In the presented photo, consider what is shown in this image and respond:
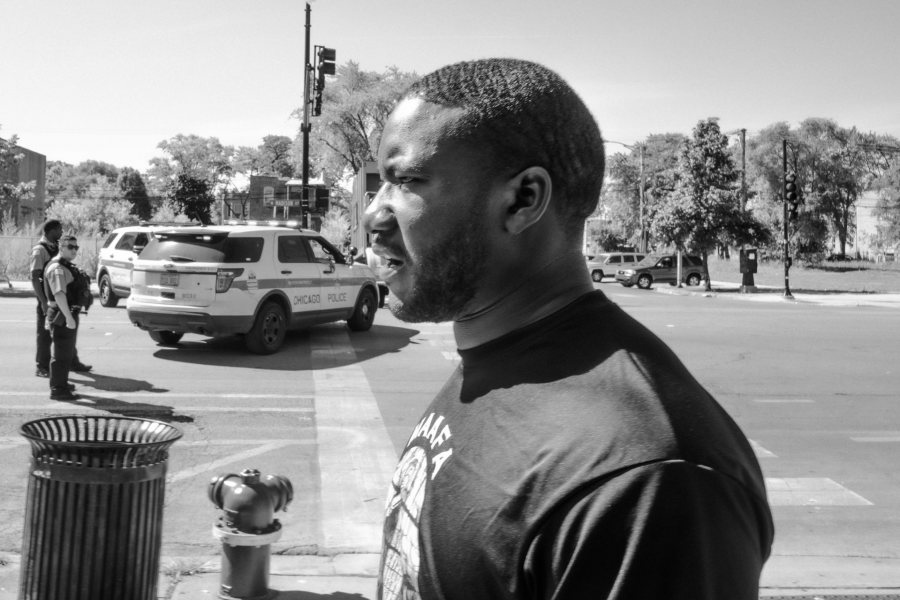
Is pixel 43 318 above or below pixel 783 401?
above

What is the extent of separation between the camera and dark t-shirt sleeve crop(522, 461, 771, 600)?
3.13 feet

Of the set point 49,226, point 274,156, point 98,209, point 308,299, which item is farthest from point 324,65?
point 274,156

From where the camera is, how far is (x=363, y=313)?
1559 centimetres

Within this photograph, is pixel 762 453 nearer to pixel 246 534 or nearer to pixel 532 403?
pixel 246 534

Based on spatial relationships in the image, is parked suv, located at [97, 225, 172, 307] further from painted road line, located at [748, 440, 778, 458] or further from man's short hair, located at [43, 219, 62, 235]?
painted road line, located at [748, 440, 778, 458]

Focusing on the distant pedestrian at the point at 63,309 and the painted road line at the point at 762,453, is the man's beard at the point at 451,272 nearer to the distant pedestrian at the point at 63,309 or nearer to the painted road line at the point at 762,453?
the painted road line at the point at 762,453

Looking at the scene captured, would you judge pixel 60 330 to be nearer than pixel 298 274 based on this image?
Yes

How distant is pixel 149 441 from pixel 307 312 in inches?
407

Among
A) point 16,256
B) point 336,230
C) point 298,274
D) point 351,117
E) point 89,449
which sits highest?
point 351,117

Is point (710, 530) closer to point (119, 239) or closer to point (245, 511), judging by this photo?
point (245, 511)

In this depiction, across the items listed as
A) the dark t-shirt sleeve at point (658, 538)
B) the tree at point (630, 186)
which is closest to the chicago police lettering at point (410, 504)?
the dark t-shirt sleeve at point (658, 538)

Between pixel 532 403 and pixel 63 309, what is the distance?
8590 mm

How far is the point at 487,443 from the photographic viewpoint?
1175 millimetres

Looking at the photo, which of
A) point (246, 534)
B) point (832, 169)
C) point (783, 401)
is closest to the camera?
point (246, 534)
